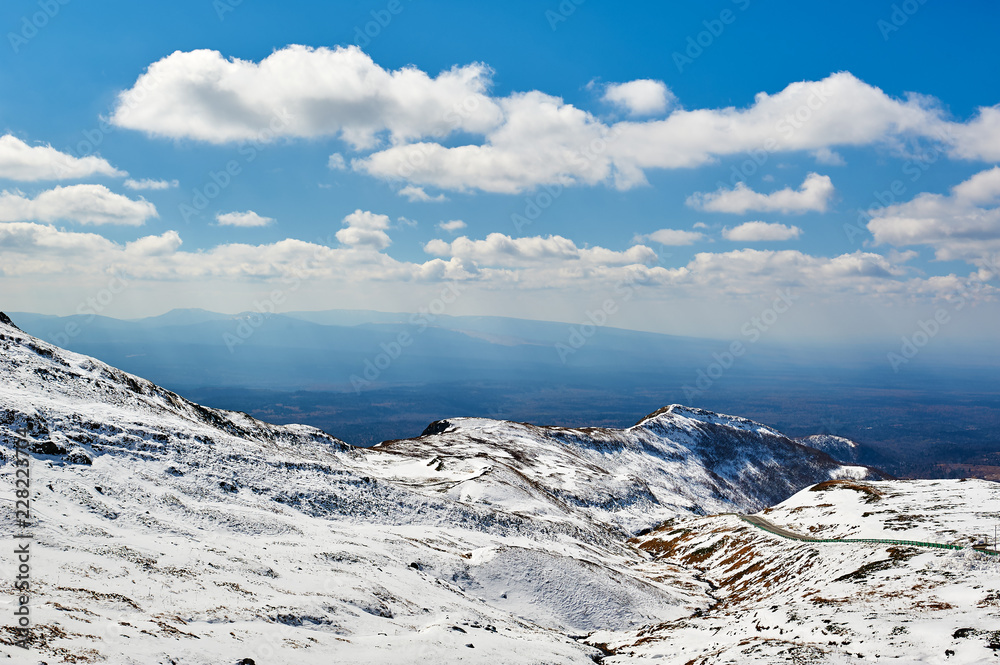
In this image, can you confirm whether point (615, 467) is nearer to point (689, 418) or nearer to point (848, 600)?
point (689, 418)

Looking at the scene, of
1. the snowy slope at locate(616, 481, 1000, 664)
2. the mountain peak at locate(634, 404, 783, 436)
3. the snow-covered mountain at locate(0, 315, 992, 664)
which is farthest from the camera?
the mountain peak at locate(634, 404, 783, 436)

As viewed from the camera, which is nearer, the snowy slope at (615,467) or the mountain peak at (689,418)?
the snowy slope at (615,467)

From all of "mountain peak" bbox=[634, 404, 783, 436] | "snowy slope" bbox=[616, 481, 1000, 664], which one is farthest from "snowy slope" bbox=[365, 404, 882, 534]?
"snowy slope" bbox=[616, 481, 1000, 664]

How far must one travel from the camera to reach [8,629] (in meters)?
16.3

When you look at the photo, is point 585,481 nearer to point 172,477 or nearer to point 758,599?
point 758,599

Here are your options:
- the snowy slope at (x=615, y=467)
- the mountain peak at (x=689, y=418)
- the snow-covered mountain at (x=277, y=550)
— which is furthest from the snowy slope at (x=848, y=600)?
the mountain peak at (x=689, y=418)

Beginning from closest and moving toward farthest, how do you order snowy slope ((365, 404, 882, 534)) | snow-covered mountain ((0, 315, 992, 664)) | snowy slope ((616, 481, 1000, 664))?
snow-covered mountain ((0, 315, 992, 664)) < snowy slope ((616, 481, 1000, 664)) < snowy slope ((365, 404, 882, 534))

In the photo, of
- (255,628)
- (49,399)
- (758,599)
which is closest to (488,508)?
(758,599)

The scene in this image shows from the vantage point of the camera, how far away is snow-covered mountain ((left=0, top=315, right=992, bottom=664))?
73.5 ft

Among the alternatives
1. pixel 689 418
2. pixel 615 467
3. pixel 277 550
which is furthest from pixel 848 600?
pixel 689 418

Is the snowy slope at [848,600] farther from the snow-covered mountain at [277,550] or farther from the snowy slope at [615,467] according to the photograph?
the snowy slope at [615,467]

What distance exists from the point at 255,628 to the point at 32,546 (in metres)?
12.8

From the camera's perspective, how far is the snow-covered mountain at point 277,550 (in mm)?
22391

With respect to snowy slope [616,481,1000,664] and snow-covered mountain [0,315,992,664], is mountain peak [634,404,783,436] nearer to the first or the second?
snow-covered mountain [0,315,992,664]
